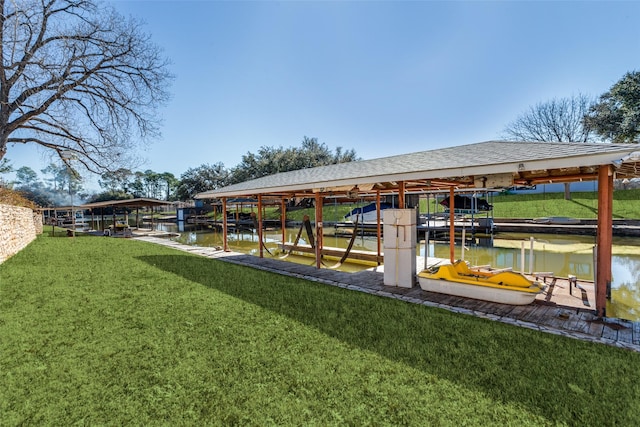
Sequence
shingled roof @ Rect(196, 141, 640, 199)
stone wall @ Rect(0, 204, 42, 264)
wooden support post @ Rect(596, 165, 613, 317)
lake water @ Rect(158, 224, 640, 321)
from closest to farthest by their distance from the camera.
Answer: shingled roof @ Rect(196, 141, 640, 199), wooden support post @ Rect(596, 165, 613, 317), lake water @ Rect(158, 224, 640, 321), stone wall @ Rect(0, 204, 42, 264)

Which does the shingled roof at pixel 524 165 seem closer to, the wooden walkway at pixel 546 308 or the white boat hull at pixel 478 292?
the white boat hull at pixel 478 292

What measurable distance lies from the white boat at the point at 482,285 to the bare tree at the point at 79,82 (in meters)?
14.5

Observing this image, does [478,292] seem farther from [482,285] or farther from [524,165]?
[524,165]

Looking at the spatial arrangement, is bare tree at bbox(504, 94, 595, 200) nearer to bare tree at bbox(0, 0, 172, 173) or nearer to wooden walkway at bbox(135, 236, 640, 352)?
wooden walkway at bbox(135, 236, 640, 352)

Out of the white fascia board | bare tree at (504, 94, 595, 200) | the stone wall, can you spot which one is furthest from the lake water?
bare tree at (504, 94, 595, 200)

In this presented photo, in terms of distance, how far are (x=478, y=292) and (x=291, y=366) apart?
3.34m

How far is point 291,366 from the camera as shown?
9.39ft

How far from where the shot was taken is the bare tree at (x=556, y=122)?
25328 mm

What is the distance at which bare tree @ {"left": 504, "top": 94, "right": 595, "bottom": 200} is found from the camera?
25.3 m

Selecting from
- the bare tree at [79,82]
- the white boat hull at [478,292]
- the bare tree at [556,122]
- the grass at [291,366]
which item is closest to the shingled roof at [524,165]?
the white boat hull at [478,292]

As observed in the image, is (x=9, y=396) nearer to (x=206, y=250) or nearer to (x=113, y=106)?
(x=206, y=250)

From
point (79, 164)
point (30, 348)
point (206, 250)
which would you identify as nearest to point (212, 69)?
point (206, 250)

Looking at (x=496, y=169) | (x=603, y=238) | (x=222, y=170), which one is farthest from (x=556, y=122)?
(x=222, y=170)

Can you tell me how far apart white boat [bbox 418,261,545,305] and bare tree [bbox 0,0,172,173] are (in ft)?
47.7
